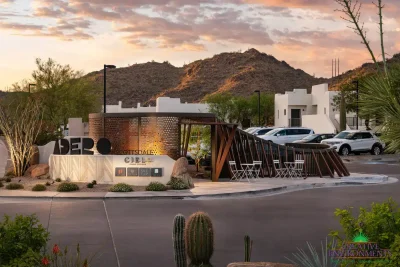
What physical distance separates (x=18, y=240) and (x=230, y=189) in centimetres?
1666

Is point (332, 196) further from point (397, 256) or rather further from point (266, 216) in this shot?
point (397, 256)

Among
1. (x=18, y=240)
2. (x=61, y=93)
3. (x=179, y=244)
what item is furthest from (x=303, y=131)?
(x=18, y=240)

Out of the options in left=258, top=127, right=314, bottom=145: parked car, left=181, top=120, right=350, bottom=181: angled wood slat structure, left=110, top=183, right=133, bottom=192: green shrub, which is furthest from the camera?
left=258, top=127, right=314, bottom=145: parked car

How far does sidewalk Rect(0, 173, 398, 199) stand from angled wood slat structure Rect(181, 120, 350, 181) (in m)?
1.04

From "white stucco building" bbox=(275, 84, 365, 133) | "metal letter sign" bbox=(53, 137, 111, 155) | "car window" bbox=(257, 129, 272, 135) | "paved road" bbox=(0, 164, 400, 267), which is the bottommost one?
"paved road" bbox=(0, 164, 400, 267)

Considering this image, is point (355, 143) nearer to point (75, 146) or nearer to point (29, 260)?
point (75, 146)

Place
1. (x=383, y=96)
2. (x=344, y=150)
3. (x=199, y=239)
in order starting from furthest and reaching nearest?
(x=344, y=150), (x=199, y=239), (x=383, y=96)

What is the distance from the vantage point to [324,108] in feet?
249

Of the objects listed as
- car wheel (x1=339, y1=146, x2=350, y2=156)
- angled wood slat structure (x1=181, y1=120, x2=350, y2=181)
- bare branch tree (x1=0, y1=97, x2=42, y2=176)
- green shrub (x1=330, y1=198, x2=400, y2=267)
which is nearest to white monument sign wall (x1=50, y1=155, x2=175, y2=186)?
angled wood slat structure (x1=181, y1=120, x2=350, y2=181)

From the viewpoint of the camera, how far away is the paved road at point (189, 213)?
13203 millimetres

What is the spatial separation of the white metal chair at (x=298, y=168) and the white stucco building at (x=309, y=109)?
134ft

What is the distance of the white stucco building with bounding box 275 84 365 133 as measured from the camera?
73000 mm

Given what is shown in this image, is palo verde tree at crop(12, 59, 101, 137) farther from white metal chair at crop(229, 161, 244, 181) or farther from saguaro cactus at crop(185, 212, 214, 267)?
saguaro cactus at crop(185, 212, 214, 267)

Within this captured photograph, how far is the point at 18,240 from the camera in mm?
8719
